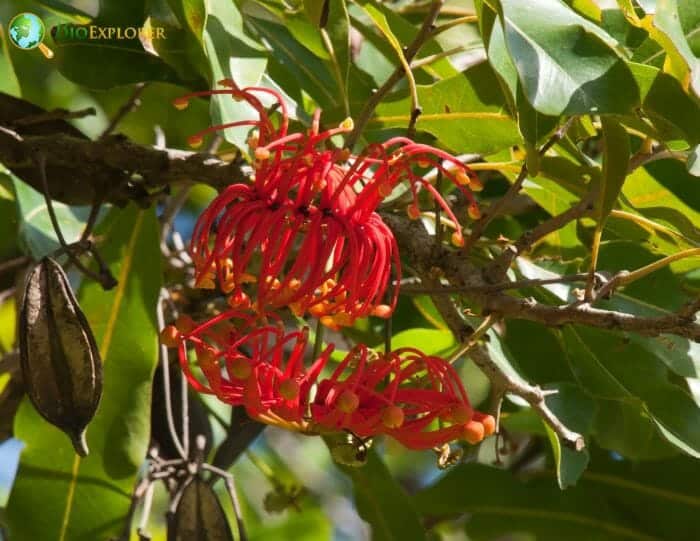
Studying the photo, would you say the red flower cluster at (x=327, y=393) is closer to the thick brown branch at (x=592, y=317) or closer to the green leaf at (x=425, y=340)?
the thick brown branch at (x=592, y=317)

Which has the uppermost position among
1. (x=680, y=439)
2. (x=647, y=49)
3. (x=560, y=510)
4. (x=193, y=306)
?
(x=647, y=49)

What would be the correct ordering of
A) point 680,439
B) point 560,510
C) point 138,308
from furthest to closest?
point 560,510 → point 138,308 → point 680,439

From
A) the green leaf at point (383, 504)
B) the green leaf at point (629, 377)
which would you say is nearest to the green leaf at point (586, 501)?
the green leaf at point (383, 504)

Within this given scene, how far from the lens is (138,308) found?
1.64 metres

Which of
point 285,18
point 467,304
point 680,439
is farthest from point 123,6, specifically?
point 680,439

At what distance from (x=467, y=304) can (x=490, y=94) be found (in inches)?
9.9

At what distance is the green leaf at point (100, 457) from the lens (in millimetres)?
1561

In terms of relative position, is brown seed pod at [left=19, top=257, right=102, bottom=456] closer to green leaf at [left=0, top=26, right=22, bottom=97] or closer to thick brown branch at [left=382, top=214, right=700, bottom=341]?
thick brown branch at [left=382, top=214, right=700, bottom=341]

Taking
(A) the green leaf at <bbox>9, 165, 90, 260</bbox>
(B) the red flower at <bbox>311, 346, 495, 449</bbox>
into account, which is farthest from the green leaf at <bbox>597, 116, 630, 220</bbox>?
(A) the green leaf at <bbox>9, 165, 90, 260</bbox>

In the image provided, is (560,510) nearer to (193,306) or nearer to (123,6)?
(193,306)

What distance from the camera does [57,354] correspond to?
1277 mm

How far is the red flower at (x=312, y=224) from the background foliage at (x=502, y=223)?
0.42 ft

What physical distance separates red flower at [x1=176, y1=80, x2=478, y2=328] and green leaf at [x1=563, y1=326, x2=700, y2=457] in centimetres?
38

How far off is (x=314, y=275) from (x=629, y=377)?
0.51 metres
